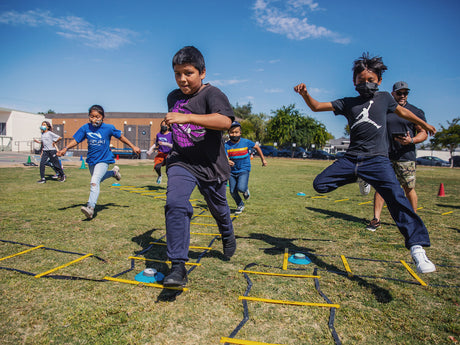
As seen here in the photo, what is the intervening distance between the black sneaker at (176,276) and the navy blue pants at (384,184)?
5.72 ft

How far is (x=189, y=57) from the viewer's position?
9.86ft

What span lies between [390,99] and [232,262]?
8.44 ft

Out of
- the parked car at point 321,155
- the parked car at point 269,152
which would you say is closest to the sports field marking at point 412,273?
the parked car at point 269,152

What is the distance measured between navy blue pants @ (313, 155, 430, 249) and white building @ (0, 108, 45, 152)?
4750cm

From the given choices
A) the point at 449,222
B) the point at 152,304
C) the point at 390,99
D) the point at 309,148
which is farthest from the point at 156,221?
the point at 309,148

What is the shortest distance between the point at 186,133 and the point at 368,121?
6.44ft

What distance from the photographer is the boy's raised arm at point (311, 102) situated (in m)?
3.38

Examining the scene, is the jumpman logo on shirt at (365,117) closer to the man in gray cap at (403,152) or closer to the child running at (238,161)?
the man in gray cap at (403,152)

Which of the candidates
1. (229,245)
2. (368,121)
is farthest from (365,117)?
(229,245)

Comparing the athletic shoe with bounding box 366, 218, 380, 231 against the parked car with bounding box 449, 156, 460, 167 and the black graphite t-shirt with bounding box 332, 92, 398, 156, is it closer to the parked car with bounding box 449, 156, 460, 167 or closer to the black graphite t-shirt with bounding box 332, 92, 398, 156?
the black graphite t-shirt with bounding box 332, 92, 398, 156

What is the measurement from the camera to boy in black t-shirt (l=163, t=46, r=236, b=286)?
288 centimetres

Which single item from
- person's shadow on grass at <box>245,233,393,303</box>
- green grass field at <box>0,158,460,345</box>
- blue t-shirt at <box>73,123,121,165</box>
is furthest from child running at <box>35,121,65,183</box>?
person's shadow on grass at <box>245,233,393,303</box>

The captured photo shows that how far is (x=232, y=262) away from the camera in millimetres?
3664

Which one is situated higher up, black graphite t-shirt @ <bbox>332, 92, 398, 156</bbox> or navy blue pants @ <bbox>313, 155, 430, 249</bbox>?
black graphite t-shirt @ <bbox>332, 92, 398, 156</bbox>
